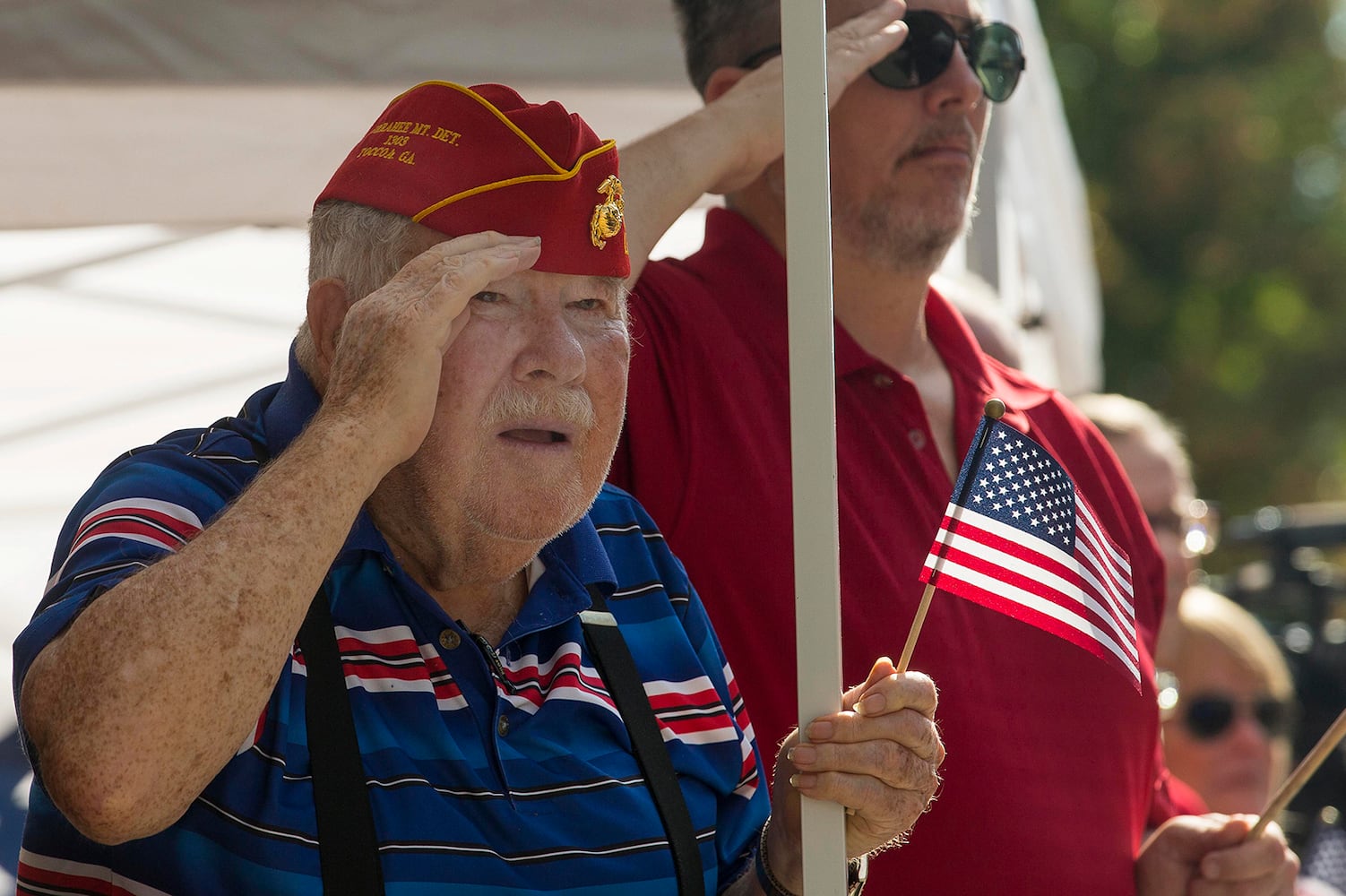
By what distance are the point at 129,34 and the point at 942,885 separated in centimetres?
179

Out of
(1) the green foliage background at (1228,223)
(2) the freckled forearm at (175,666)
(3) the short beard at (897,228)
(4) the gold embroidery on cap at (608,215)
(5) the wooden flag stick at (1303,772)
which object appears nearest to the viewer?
(2) the freckled forearm at (175,666)

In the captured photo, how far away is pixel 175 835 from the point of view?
1401 mm

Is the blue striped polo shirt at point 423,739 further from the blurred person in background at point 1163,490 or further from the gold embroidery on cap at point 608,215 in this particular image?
the blurred person in background at point 1163,490

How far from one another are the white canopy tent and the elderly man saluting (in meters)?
1.04

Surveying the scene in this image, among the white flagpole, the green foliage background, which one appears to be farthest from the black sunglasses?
the green foliage background

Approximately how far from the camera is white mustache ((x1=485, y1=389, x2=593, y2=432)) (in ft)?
5.10

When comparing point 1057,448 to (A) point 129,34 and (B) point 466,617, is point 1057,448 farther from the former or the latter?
(A) point 129,34

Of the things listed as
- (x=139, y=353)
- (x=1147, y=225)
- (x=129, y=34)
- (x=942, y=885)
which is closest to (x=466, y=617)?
(x=942, y=885)

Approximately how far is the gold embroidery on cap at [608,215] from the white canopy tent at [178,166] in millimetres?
1158

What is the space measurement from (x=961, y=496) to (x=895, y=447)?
55cm

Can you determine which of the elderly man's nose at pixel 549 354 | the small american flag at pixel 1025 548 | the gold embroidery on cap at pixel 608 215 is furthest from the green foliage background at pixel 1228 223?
the elderly man's nose at pixel 549 354

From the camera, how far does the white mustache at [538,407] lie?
5.10ft

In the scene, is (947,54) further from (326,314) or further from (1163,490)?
(1163,490)

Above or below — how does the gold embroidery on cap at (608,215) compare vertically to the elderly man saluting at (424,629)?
above
